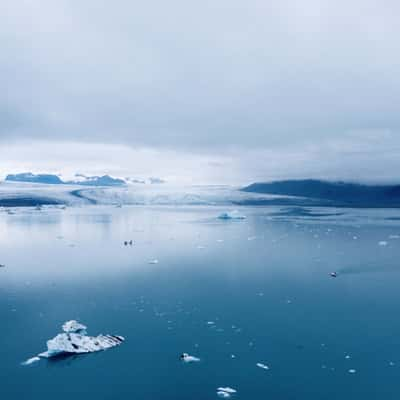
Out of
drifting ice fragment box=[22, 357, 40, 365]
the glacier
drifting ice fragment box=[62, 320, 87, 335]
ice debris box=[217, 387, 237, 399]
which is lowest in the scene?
drifting ice fragment box=[22, 357, 40, 365]

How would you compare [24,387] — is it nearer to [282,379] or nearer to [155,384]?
[155,384]

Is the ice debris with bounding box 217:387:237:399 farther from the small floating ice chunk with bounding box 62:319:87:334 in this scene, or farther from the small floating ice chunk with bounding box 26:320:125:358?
the small floating ice chunk with bounding box 62:319:87:334

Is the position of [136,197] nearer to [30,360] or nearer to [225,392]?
[30,360]

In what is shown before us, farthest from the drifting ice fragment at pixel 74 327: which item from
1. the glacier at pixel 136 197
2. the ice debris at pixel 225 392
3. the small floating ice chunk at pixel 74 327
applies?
the glacier at pixel 136 197

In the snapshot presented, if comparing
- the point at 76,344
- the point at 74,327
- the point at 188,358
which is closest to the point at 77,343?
the point at 76,344

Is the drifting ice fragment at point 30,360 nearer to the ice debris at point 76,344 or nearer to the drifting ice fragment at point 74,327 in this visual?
the ice debris at point 76,344

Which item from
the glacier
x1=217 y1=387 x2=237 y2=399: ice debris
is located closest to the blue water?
x1=217 y1=387 x2=237 y2=399: ice debris

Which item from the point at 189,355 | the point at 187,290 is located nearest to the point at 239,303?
the point at 187,290
